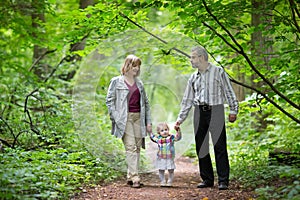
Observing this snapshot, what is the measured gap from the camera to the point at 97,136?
8508mm

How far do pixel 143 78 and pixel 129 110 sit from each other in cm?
404

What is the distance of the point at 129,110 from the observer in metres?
6.38

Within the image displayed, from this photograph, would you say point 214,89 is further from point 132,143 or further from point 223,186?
point 132,143

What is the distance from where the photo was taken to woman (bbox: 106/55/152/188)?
627 centimetres

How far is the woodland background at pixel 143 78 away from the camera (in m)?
5.30

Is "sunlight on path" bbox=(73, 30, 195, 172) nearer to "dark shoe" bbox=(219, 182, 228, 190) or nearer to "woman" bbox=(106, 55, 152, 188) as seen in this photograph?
"woman" bbox=(106, 55, 152, 188)

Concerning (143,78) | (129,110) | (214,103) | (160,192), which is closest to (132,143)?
(129,110)

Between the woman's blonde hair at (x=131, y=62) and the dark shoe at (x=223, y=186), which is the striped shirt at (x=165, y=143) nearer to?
the dark shoe at (x=223, y=186)

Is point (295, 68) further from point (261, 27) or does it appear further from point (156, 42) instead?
point (156, 42)

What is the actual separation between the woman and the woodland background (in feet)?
1.81

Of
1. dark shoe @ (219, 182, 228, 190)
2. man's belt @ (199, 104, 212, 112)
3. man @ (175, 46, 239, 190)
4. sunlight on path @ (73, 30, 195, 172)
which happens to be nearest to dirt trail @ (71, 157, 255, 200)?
dark shoe @ (219, 182, 228, 190)

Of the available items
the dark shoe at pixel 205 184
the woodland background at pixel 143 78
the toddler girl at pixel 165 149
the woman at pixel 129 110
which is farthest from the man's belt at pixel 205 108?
the dark shoe at pixel 205 184

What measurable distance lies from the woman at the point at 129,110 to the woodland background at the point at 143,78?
0.55 metres

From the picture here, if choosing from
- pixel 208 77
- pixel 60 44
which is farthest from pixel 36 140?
pixel 208 77
